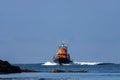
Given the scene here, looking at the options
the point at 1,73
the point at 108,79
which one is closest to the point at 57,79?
the point at 108,79

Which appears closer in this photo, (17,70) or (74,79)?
(74,79)

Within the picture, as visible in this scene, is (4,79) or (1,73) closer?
(4,79)

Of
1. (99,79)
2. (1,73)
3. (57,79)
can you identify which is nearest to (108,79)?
(99,79)

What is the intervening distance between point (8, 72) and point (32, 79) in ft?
124

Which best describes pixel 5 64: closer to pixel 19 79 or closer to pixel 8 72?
pixel 8 72

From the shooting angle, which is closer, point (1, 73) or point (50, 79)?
point (50, 79)

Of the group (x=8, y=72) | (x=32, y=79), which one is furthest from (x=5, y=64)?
(x=32, y=79)

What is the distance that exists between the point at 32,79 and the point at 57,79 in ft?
14.6

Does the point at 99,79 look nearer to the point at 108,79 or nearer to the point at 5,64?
the point at 108,79

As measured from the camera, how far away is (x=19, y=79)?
380 feet

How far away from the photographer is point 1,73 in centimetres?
15075

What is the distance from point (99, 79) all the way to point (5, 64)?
41.7 m

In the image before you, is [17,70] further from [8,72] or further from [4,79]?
[4,79]

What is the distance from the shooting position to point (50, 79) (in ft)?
384
